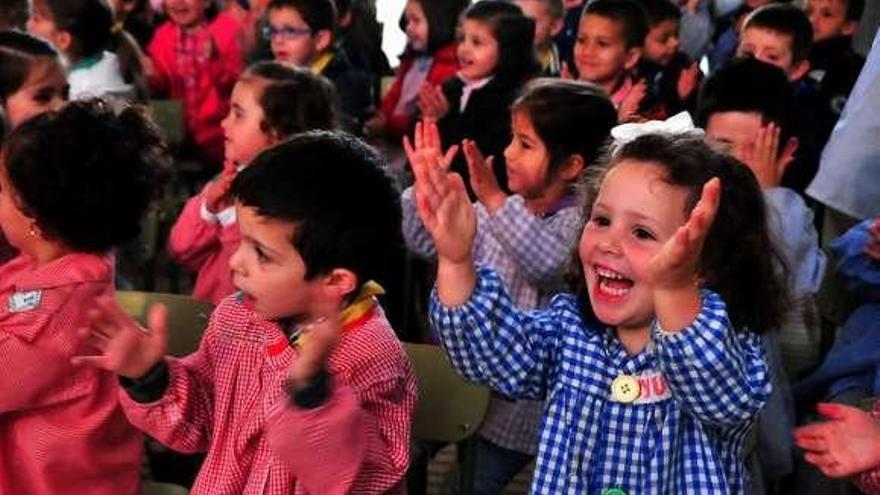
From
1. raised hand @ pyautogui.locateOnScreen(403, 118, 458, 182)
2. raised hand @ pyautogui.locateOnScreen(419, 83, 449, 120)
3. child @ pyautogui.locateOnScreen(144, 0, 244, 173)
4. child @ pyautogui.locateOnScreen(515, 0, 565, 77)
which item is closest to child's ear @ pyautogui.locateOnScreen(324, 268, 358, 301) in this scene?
raised hand @ pyautogui.locateOnScreen(403, 118, 458, 182)

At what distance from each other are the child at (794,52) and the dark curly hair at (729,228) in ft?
7.36

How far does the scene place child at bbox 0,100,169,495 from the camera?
2090 mm

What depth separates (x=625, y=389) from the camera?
1.77m

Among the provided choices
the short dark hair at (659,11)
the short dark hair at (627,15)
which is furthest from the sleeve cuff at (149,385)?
the short dark hair at (659,11)

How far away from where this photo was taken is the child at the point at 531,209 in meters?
2.67

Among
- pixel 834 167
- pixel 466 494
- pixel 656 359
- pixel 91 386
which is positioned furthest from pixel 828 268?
pixel 91 386

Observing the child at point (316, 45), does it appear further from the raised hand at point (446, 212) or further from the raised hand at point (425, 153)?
the raised hand at point (446, 212)

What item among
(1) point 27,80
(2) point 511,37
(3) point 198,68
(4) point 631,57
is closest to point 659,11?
(4) point 631,57

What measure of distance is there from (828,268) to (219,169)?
2608mm

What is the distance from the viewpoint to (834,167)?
8.87ft

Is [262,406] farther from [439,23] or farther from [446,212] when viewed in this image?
[439,23]

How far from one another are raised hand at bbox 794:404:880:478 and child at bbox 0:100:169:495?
3.49ft

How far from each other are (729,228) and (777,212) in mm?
879

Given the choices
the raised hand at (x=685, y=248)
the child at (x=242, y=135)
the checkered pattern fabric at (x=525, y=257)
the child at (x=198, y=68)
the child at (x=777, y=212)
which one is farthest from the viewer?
the child at (x=198, y=68)
